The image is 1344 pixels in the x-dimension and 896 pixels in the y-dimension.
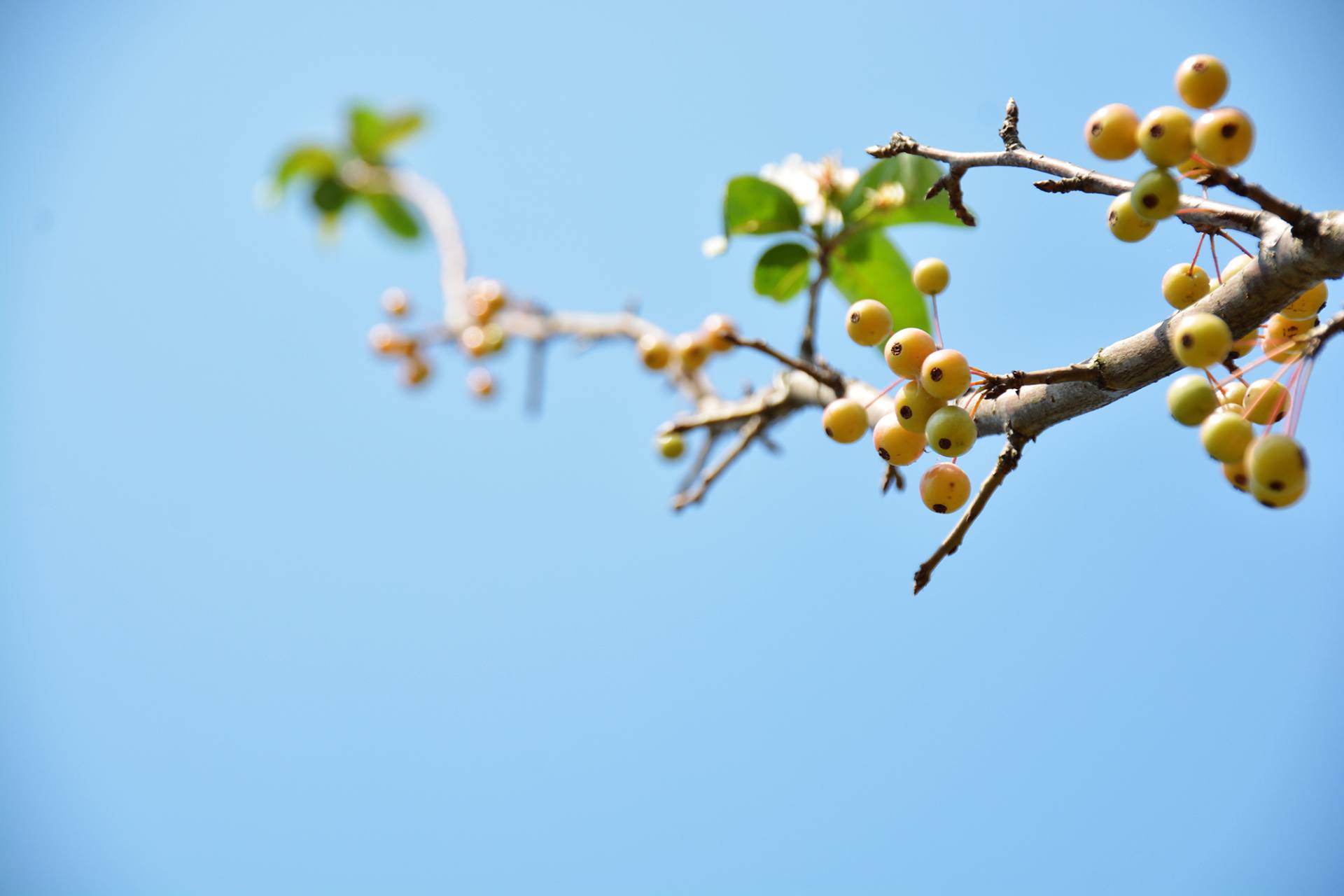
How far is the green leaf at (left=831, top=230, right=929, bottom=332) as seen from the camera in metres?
2.30

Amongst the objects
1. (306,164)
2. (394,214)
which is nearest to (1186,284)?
(394,214)

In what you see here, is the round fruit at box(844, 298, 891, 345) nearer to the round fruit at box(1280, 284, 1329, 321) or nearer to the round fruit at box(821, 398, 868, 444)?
the round fruit at box(821, 398, 868, 444)

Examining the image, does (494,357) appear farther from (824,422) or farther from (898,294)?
(824,422)

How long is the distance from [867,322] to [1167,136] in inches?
19.9

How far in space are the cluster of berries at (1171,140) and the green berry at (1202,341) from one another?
15 cm

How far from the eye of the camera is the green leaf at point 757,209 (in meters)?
2.17

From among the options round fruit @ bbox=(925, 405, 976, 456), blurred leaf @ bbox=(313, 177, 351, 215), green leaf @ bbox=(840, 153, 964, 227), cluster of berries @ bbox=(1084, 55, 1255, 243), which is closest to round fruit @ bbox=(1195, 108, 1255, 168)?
cluster of berries @ bbox=(1084, 55, 1255, 243)

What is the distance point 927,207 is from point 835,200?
262 millimetres

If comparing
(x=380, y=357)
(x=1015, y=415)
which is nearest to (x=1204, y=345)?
(x=1015, y=415)

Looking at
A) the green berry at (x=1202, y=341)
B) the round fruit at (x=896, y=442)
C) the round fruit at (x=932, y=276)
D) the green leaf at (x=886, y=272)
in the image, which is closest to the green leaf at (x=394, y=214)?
the green leaf at (x=886, y=272)

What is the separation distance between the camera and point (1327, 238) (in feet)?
3.01

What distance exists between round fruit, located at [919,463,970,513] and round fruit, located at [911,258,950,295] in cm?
37

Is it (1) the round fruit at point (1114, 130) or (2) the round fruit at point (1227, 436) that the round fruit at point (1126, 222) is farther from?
(2) the round fruit at point (1227, 436)

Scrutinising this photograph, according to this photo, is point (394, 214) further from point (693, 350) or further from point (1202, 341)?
point (1202, 341)
